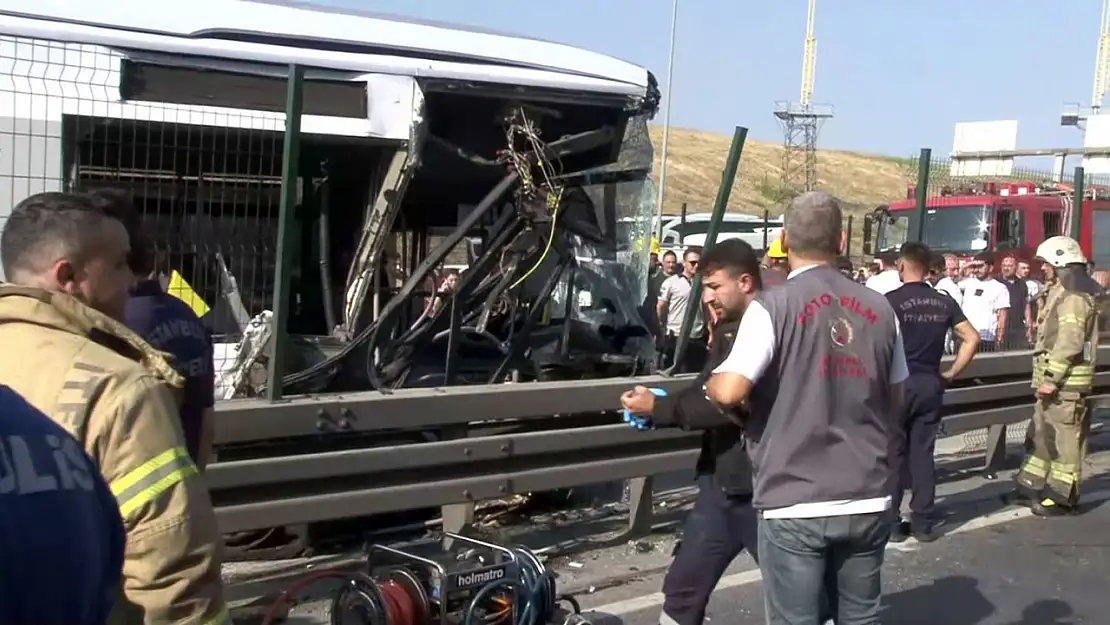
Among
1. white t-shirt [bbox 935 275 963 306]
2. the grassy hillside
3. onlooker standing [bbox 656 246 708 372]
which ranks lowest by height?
onlooker standing [bbox 656 246 708 372]

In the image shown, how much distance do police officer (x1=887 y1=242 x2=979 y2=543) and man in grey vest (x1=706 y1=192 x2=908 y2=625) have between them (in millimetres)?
3430

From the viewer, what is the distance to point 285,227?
5.23 meters

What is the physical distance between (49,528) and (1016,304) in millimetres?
12515

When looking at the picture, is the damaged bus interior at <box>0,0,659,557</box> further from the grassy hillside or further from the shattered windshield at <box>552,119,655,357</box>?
the grassy hillside

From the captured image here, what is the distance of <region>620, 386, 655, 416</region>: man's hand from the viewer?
405 centimetres

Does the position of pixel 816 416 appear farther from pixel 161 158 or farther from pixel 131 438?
pixel 161 158

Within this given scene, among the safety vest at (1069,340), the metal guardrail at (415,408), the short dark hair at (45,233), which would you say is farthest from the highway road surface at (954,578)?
the short dark hair at (45,233)

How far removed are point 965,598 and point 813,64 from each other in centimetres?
5153

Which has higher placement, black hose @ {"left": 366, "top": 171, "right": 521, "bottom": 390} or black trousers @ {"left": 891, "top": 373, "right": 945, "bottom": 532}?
black hose @ {"left": 366, "top": 171, "right": 521, "bottom": 390}

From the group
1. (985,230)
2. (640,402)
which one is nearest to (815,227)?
(640,402)

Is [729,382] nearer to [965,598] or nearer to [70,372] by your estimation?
[70,372]

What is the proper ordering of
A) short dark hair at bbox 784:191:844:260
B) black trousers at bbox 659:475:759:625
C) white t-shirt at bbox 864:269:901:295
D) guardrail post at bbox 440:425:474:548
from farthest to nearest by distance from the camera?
1. white t-shirt at bbox 864:269:901:295
2. guardrail post at bbox 440:425:474:548
3. black trousers at bbox 659:475:759:625
4. short dark hair at bbox 784:191:844:260

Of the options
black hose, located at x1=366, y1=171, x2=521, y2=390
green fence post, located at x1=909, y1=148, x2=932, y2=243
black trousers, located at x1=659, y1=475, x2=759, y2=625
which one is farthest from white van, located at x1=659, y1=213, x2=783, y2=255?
black trousers, located at x1=659, y1=475, x2=759, y2=625

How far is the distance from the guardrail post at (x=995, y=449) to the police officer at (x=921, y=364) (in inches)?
81.1
